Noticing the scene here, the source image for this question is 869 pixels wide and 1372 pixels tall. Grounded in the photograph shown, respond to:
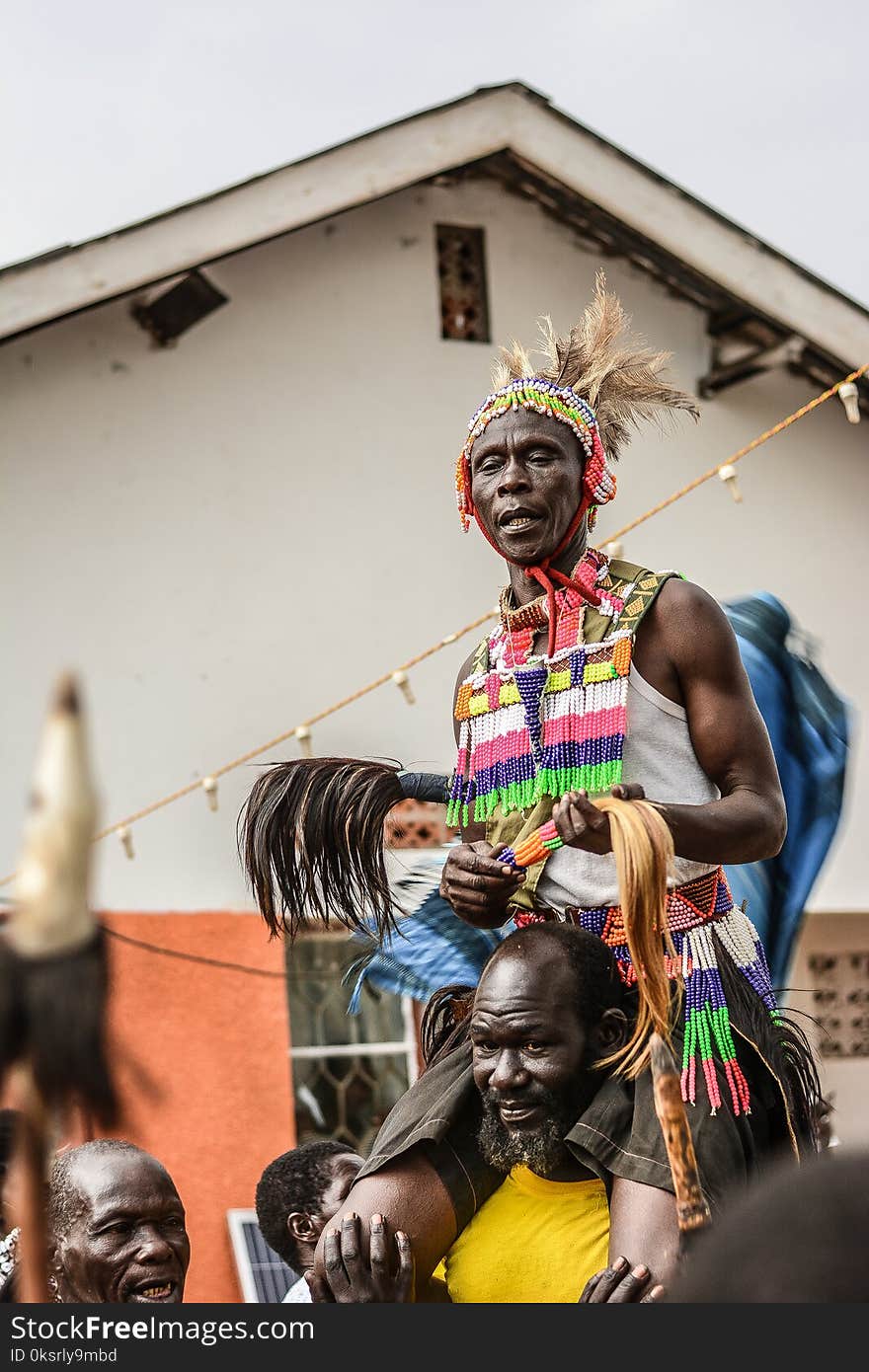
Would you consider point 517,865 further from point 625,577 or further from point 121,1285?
point 121,1285

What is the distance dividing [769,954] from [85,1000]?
520 centimetres

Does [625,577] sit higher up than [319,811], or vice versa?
[625,577]

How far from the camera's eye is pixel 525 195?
865 cm

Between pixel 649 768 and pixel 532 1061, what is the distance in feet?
1.73

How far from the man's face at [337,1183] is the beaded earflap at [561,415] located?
2.19 metres

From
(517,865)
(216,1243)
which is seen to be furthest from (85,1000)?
(216,1243)

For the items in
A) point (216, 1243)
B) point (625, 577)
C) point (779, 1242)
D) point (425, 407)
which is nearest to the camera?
point (779, 1242)

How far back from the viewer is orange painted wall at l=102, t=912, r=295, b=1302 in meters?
7.01

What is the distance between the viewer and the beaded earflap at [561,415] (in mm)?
2973

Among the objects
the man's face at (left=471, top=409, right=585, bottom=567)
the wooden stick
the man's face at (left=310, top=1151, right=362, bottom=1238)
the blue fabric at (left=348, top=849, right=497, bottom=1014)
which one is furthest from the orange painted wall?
the wooden stick

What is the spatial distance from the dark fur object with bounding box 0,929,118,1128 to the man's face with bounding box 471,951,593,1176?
5.22 ft

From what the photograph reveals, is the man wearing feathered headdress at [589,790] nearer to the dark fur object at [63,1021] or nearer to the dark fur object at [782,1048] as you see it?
the dark fur object at [782,1048]

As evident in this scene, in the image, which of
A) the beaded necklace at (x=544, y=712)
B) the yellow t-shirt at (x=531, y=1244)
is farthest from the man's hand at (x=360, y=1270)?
the beaded necklace at (x=544, y=712)

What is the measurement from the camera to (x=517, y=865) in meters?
2.72
